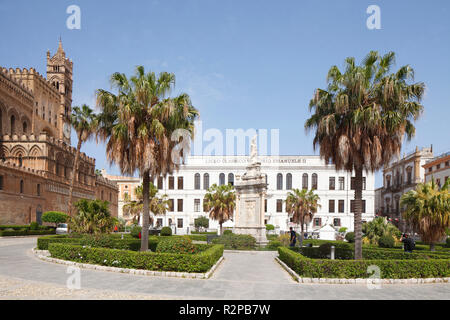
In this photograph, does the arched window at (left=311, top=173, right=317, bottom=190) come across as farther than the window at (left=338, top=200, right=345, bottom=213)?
Yes

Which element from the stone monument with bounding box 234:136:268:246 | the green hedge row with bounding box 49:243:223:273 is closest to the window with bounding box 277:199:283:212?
the stone monument with bounding box 234:136:268:246

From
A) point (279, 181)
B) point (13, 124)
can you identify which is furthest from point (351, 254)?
point (13, 124)

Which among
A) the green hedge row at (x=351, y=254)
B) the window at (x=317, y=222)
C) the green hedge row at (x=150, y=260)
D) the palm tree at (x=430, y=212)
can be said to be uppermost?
the palm tree at (x=430, y=212)

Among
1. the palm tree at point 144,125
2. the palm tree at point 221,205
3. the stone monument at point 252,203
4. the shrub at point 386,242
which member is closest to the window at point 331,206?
the palm tree at point 221,205

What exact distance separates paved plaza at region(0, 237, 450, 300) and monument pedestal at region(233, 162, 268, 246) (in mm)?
13966

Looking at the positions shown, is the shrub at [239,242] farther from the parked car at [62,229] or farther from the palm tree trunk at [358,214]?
the parked car at [62,229]

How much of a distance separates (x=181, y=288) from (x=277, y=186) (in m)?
57.0

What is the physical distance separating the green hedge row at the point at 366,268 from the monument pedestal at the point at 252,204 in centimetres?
1491

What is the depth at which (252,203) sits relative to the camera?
28906 millimetres

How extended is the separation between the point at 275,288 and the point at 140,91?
1054 cm

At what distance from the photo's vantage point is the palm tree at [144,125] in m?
16.9

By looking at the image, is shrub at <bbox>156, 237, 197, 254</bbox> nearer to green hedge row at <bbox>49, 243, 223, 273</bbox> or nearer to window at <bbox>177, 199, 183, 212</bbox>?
green hedge row at <bbox>49, 243, 223, 273</bbox>

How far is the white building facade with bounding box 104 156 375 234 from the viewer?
6544 cm
